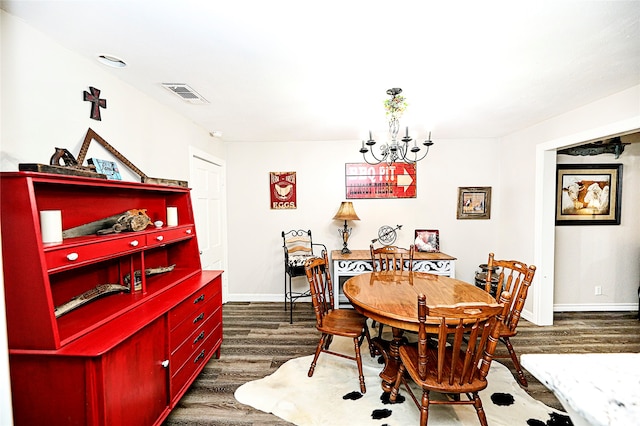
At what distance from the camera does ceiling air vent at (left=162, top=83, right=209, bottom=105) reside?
2.33 m

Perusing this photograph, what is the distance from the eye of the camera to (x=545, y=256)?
11.1ft

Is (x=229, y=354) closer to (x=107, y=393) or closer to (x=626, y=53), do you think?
(x=107, y=393)

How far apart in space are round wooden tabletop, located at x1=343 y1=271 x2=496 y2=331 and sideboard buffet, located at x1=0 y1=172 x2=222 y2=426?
4.31ft

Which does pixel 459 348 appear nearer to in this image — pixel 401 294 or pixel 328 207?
pixel 401 294

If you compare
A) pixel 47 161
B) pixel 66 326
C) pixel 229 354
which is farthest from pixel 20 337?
pixel 229 354

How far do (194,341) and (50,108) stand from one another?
1.80 m

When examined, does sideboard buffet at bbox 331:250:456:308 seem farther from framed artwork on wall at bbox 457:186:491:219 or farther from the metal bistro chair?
framed artwork on wall at bbox 457:186:491:219

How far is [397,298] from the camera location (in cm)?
218

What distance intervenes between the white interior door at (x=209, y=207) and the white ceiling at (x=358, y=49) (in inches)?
34.9

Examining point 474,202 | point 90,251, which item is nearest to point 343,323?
point 90,251

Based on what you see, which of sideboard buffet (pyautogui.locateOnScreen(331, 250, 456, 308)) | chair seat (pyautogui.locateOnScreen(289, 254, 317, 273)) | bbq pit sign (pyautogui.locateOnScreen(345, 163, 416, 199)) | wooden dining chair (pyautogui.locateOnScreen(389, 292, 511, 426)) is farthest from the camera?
bbq pit sign (pyautogui.locateOnScreen(345, 163, 416, 199))

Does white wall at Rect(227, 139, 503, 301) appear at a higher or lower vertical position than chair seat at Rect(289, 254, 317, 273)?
higher

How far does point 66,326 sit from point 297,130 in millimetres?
2986

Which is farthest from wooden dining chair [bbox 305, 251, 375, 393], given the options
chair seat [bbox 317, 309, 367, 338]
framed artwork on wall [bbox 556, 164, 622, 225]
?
framed artwork on wall [bbox 556, 164, 622, 225]
